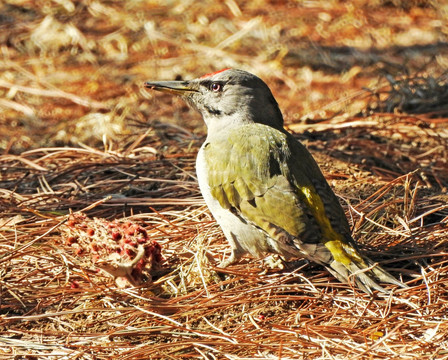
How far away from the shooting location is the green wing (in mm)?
3852

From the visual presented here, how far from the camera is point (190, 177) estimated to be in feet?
18.2

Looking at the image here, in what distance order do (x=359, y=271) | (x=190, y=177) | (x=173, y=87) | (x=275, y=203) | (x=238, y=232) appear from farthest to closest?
(x=190, y=177) → (x=173, y=87) → (x=238, y=232) → (x=275, y=203) → (x=359, y=271)

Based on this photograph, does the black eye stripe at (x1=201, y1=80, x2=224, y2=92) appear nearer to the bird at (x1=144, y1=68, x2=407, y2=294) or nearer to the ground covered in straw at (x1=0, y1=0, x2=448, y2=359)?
the bird at (x1=144, y1=68, x2=407, y2=294)

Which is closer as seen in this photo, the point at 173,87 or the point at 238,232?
the point at 238,232

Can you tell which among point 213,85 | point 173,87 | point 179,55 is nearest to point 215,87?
point 213,85

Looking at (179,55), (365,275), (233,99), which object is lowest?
(179,55)

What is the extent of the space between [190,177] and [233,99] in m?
1.13

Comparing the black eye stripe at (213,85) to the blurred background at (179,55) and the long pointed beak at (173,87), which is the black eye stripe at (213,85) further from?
the blurred background at (179,55)

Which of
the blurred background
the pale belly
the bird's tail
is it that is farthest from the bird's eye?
the blurred background

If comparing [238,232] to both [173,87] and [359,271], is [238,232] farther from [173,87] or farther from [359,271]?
[173,87]

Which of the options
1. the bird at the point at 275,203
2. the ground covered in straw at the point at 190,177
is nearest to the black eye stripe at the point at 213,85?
the bird at the point at 275,203

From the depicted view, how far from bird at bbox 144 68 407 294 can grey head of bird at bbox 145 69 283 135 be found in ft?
0.29

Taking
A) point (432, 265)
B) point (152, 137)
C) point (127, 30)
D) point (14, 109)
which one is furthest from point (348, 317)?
point (127, 30)

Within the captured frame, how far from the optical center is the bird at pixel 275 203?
149 inches
